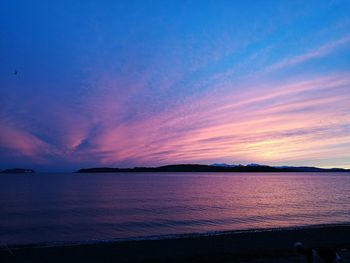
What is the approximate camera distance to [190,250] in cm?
1318

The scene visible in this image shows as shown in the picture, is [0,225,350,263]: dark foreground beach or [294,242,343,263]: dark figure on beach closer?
[294,242,343,263]: dark figure on beach

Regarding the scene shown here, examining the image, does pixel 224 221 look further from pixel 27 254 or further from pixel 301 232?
pixel 27 254

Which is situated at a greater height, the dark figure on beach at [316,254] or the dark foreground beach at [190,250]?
the dark figure on beach at [316,254]

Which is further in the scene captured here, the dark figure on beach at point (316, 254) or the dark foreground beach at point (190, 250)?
the dark foreground beach at point (190, 250)

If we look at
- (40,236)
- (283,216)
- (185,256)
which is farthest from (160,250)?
(283,216)

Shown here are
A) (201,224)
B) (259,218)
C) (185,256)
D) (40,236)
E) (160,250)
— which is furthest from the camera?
(259,218)

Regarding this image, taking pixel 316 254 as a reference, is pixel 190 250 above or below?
below

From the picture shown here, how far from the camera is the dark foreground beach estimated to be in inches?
466

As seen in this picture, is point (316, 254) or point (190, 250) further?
point (190, 250)

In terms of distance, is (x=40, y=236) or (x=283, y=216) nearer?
(x=40, y=236)

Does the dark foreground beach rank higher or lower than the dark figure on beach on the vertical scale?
lower

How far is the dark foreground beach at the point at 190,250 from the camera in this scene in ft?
38.8

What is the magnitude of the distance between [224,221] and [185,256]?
13495mm

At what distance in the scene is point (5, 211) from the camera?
31.0 m
